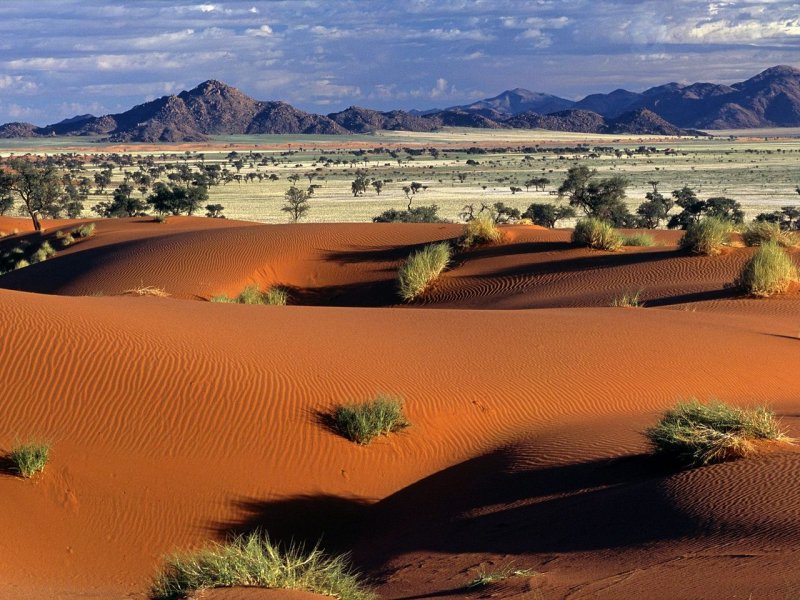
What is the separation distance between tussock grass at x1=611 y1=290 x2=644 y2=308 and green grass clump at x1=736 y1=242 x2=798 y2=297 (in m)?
2.22

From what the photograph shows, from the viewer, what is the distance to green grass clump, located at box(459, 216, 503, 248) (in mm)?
28188

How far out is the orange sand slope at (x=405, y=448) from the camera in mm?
7816

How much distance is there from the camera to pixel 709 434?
919 centimetres

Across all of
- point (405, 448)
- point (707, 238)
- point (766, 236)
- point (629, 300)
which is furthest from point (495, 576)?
point (766, 236)

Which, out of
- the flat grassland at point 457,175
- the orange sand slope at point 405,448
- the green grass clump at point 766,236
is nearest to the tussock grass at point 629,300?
the orange sand slope at point 405,448

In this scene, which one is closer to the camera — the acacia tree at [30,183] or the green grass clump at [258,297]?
the green grass clump at [258,297]

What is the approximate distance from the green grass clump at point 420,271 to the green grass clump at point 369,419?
13.2 metres

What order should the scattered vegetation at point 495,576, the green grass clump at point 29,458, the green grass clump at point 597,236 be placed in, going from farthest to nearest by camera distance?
the green grass clump at point 597,236, the green grass clump at point 29,458, the scattered vegetation at point 495,576

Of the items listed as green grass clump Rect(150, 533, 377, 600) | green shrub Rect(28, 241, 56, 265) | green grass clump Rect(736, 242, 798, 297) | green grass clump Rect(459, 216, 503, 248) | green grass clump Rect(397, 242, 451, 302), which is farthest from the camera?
green shrub Rect(28, 241, 56, 265)

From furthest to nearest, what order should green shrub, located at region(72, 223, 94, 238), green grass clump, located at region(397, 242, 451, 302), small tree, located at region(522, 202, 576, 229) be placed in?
small tree, located at region(522, 202, 576, 229)
green shrub, located at region(72, 223, 94, 238)
green grass clump, located at region(397, 242, 451, 302)

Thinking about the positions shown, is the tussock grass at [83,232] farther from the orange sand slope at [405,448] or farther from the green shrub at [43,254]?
the orange sand slope at [405,448]

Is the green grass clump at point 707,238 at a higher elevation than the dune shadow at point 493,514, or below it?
higher

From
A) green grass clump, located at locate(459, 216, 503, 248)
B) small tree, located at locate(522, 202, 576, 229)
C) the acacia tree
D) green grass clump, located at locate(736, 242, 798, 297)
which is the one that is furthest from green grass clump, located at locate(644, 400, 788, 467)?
the acacia tree

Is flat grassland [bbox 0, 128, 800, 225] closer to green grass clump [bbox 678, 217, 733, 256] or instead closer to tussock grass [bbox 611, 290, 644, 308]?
green grass clump [bbox 678, 217, 733, 256]
